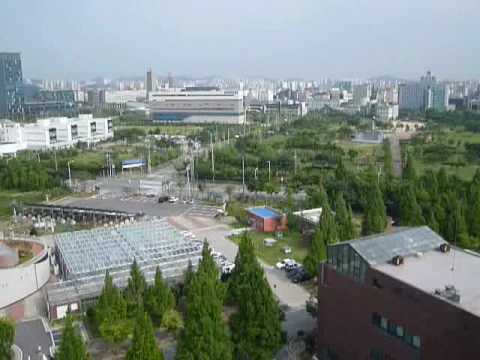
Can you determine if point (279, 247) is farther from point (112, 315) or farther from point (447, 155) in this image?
point (447, 155)

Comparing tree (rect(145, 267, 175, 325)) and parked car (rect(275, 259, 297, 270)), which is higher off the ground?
tree (rect(145, 267, 175, 325))

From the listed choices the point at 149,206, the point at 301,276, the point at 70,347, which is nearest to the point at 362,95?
the point at 149,206

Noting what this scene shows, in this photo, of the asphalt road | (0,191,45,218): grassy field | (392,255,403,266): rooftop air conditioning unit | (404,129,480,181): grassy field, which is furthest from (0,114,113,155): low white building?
(392,255,403,266): rooftop air conditioning unit

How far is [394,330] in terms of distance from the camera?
667 cm

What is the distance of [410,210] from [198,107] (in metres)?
37.3

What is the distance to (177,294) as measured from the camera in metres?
10.0

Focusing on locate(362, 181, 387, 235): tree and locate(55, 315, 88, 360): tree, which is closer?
locate(55, 315, 88, 360): tree

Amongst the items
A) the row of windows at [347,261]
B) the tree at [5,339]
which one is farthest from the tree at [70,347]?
the row of windows at [347,261]

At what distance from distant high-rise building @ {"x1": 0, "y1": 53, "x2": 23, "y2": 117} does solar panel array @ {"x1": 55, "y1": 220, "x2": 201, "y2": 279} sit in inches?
1710

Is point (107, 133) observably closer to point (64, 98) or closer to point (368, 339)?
point (64, 98)

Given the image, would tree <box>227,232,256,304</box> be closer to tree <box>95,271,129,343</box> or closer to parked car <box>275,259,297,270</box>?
tree <box>95,271,129,343</box>

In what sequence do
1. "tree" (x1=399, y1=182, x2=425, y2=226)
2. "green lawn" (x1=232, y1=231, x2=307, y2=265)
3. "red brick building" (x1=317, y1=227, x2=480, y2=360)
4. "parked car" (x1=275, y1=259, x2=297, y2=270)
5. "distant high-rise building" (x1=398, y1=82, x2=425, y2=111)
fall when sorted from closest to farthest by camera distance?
"red brick building" (x1=317, y1=227, x2=480, y2=360), "parked car" (x1=275, y1=259, x2=297, y2=270), "green lawn" (x1=232, y1=231, x2=307, y2=265), "tree" (x1=399, y1=182, x2=425, y2=226), "distant high-rise building" (x1=398, y1=82, x2=425, y2=111)

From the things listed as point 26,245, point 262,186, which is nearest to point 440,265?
point 26,245

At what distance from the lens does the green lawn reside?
12914 millimetres
